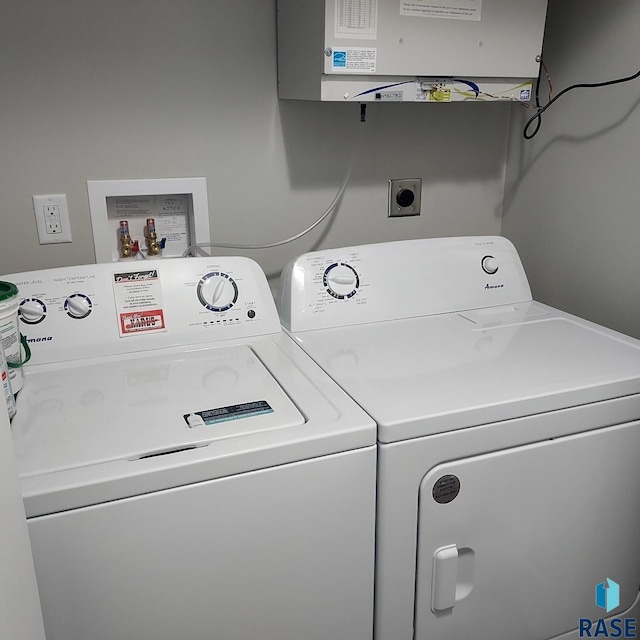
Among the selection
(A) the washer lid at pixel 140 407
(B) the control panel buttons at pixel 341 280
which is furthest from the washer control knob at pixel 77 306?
(B) the control panel buttons at pixel 341 280

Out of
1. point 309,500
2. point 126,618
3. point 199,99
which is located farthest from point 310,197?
point 126,618

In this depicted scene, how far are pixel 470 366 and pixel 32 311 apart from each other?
0.86 m

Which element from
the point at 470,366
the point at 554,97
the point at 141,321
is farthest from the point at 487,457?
the point at 554,97

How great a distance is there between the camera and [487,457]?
1.04 meters

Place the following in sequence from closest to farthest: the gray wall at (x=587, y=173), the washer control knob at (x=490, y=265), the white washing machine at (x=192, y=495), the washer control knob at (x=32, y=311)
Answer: the white washing machine at (x=192, y=495)
the washer control knob at (x=32, y=311)
the gray wall at (x=587, y=173)
the washer control knob at (x=490, y=265)

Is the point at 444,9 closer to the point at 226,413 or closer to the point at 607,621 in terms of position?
the point at 226,413

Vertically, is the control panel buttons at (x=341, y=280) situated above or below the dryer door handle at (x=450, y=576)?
above

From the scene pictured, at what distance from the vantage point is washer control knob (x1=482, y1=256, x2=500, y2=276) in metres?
1.54

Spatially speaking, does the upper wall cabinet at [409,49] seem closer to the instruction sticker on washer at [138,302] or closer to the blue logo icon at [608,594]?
the instruction sticker on washer at [138,302]

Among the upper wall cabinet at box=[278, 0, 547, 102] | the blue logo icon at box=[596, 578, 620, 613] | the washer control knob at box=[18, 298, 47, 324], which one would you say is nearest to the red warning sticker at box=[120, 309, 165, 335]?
the washer control knob at box=[18, 298, 47, 324]

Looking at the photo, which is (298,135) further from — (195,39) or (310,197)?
(195,39)

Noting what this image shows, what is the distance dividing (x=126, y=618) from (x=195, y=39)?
3.97 ft

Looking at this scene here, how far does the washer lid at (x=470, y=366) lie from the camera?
39.9 inches

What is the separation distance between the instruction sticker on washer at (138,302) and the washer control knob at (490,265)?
80cm
